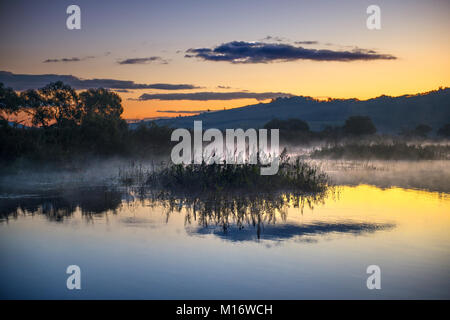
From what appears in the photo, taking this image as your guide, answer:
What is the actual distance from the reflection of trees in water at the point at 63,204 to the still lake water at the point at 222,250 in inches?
2.4

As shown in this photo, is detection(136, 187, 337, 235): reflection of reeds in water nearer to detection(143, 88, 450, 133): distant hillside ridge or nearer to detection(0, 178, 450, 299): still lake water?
detection(0, 178, 450, 299): still lake water

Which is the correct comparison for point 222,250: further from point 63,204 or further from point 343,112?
point 343,112

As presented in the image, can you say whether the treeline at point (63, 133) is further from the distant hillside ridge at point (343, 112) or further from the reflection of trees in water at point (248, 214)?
the distant hillside ridge at point (343, 112)

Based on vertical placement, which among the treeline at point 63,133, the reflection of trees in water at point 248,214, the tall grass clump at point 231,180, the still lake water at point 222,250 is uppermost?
the treeline at point 63,133

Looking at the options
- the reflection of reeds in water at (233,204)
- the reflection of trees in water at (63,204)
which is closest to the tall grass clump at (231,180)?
the reflection of reeds in water at (233,204)

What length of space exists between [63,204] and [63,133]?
11.2m

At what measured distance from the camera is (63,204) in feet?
54.3

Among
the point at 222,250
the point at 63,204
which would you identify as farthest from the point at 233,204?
the point at 63,204

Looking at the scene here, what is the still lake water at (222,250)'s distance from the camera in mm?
8445

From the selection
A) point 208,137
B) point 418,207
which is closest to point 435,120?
point 208,137

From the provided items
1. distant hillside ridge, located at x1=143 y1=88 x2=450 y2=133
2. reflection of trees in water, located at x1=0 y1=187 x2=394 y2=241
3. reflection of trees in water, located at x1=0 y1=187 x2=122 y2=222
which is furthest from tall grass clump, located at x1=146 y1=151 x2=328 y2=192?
distant hillside ridge, located at x1=143 y1=88 x2=450 y2=133

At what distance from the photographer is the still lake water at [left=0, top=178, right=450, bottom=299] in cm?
845

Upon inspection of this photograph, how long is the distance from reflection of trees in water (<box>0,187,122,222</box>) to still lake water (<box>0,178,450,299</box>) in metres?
0.06

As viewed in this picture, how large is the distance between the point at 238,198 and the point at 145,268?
7.60 meters
